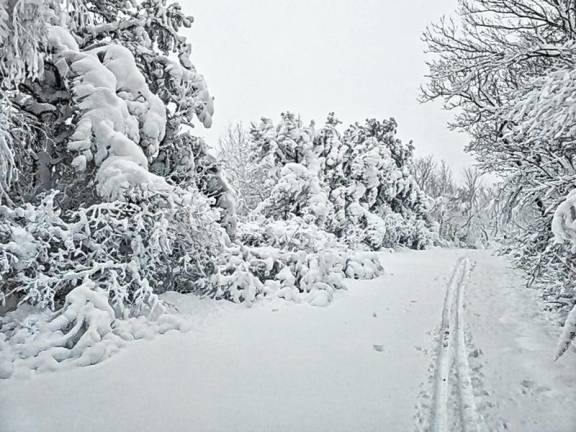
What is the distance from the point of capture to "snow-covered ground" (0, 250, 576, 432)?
3.78 m

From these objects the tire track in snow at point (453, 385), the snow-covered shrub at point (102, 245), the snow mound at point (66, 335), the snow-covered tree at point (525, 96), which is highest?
the snow-covered tree at point (525, 96)

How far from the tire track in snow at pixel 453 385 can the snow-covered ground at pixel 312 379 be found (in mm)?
17

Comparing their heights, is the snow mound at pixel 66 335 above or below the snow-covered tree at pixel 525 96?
below

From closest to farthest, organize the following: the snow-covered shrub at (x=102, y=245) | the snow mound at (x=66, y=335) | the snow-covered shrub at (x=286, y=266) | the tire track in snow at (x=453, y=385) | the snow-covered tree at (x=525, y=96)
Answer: the tire track in snow at (x=453, y=385) < the snow mound at (x=66, y=335) < the snow-covered shrub at (x=102, y=245) < the snow-covered tree at (x=525, y=96) < the snow-covered shrub at (x=286, y=266)

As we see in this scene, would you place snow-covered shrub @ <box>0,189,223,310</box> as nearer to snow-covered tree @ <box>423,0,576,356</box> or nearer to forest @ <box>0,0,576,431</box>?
forest @ <box>0,0,576,431</box>

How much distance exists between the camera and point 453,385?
478 centimetres

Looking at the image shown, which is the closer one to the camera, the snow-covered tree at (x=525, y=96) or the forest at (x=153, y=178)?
the forest at (x=153, y=178)

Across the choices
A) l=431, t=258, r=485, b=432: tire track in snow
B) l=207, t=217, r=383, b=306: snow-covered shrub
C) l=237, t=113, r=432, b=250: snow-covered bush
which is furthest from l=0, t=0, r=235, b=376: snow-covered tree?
l=237, t=113, r=432, b=250: snow-covered bush

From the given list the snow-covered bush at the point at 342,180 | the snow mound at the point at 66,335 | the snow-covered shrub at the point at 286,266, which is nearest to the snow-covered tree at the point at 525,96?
the snow-covered shrub at the point at 286,266

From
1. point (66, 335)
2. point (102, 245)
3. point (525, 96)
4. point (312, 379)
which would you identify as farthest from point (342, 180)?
point (66, 335)

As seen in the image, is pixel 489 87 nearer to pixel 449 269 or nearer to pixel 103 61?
pixel 449 269

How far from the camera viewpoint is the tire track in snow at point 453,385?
389 centimetres

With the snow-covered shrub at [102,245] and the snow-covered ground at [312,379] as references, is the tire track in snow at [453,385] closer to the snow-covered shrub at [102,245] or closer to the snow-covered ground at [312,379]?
the snow-covered ground at [312,379]

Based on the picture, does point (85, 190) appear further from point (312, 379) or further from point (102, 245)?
point (312, 379)
